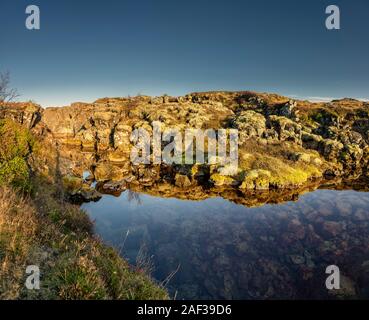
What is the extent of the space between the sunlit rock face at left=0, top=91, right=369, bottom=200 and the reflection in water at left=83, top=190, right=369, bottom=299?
8.14 metres

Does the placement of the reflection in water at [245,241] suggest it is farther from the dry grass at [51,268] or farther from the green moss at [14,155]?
the dry grass at [51,268]

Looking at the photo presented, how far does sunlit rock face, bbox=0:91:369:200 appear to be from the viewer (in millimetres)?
51812

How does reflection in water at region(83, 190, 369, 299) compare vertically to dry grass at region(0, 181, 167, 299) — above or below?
below

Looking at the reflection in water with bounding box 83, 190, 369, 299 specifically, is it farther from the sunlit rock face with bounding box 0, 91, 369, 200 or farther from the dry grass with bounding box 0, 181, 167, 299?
the dry grass with bounding box 0, 181, 167, 299

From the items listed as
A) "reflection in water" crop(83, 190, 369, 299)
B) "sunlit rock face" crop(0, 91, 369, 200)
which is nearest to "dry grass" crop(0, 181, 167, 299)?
"reflection in water" crop(83, 190, 369, 299)

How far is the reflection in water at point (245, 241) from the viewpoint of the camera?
22.7 m

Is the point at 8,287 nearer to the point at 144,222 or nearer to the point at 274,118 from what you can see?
the point at 144,222

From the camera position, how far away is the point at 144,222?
36.6m

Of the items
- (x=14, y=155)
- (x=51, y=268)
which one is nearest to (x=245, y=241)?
(x=14, y=155)

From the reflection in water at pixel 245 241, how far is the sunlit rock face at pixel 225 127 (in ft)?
26.7

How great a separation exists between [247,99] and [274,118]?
113 ft

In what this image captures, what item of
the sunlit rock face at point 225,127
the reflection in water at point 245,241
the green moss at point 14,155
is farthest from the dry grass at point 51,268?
the sunlit rock face at point 225,127

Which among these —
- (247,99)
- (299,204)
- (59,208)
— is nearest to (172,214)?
(299,204)
